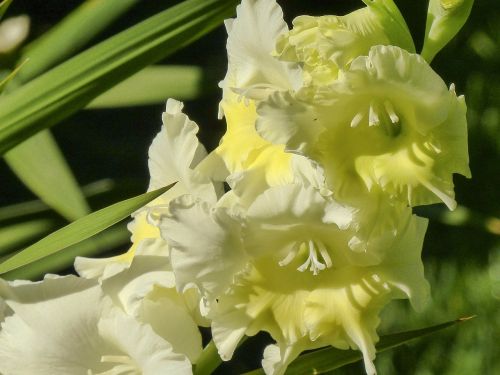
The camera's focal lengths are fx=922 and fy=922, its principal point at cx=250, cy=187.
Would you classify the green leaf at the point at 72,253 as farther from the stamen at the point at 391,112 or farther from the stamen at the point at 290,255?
the stamen at the point at 391,112

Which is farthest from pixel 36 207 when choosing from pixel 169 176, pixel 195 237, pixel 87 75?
pixel 195 237

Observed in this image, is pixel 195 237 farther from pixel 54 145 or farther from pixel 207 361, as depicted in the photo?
pixel 54 145

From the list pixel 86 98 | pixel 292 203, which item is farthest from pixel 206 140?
pixel 292 203

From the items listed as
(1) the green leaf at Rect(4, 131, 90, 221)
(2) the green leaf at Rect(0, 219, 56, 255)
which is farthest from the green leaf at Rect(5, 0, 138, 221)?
(2) the green leaf at Rect(0, 219, 56, 255)

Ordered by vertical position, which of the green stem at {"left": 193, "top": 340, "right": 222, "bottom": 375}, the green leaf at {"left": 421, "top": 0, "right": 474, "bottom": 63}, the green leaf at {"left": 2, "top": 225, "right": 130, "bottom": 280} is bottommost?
the green leaf at {"left": 2, "top": 225, "right": 130, "bottom": 280}

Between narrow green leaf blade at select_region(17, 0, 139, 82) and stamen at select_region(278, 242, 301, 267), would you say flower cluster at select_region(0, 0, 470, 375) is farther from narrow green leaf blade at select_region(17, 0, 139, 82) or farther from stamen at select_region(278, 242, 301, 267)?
narrow green leaf blade at select_region(17, 0, 139, 82)

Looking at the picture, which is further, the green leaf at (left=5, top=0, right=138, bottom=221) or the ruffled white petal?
the green leaf at (left=5, top=0, right=138, bottom=221)

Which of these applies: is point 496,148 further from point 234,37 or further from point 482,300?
point 234,37
